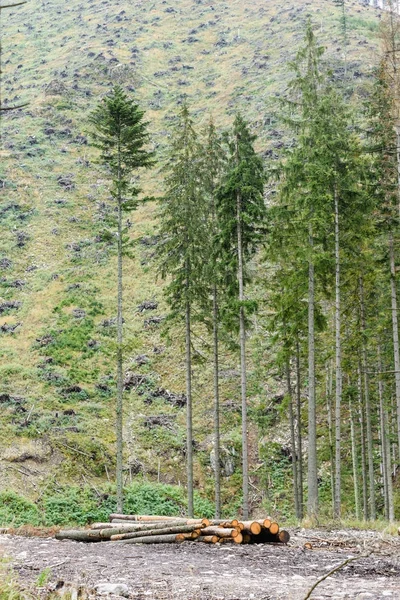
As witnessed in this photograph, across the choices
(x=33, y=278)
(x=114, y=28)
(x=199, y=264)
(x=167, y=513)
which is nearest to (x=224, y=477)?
(x=167, y=513)

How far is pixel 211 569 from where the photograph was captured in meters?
8.66

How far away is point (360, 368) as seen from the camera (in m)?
22.0

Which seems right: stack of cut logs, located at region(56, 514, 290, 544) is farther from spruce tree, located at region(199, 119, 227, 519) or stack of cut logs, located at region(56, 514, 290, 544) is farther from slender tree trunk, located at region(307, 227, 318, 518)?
spruce tree, located at region(199, 119, 227, 519)

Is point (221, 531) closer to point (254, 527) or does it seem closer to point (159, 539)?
point (254, 527)

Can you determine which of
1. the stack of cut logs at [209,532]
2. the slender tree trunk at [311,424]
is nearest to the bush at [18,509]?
the stack of cut logs at [209,532]

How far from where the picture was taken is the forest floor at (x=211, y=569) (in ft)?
21.8

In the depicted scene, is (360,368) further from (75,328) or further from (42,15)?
(42,15)

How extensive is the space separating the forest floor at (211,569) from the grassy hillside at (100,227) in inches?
393

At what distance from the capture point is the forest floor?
6.65m

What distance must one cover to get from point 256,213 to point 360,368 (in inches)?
296

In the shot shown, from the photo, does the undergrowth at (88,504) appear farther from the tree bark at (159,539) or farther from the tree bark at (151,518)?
the tree bark at (159,539)

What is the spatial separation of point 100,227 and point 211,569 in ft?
132

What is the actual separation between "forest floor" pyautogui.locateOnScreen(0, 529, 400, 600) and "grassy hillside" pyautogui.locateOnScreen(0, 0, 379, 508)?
9982 millimetres

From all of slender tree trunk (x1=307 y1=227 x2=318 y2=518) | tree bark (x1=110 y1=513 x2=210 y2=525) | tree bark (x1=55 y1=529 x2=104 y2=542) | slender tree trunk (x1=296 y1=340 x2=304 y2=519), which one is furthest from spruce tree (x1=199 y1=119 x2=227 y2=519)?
tree bark (x1=55 y1=529 x2=104 y2=542)
